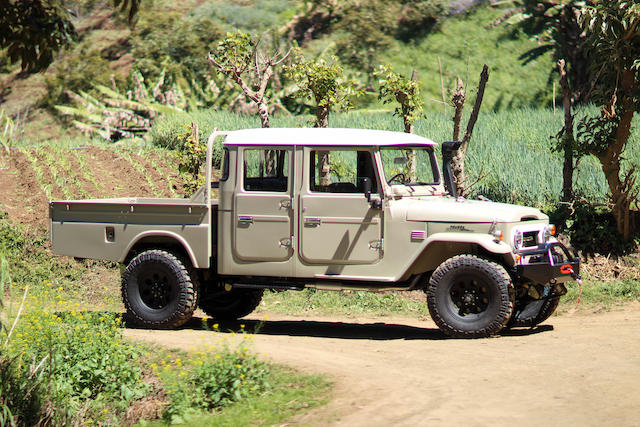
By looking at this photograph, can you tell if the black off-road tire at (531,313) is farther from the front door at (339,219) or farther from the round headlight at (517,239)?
the front door at (339,219)

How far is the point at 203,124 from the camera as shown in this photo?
2256 centimetres

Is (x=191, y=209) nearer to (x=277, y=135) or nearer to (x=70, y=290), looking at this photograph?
(x=277, y=135)

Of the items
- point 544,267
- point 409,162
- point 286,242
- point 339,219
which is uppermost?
point 409,162

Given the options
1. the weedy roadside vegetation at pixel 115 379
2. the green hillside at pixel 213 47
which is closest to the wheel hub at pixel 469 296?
the weedy roadside vegetation at pixel 115 379

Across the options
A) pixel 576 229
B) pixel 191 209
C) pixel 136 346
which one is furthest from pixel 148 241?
pixel 576 229

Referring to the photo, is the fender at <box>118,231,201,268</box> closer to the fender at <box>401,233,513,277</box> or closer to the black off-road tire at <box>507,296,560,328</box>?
the fender at <box>401,233,513,277</box>

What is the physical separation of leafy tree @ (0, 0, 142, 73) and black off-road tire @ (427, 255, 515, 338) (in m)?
4.38

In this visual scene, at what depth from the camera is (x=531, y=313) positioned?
10492 millimetres

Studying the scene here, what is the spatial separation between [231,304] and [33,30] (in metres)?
5.76

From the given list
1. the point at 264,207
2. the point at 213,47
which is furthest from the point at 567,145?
the point at 213,47

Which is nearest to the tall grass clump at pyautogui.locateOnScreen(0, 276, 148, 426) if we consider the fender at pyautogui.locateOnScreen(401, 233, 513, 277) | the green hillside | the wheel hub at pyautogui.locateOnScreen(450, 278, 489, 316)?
the fender at pyautogui.locateOnScreen(401, 233, 513, 277)

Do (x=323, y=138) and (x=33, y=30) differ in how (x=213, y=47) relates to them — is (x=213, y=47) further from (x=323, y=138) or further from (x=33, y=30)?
(x=33, y=30)

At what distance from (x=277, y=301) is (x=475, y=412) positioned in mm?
6656

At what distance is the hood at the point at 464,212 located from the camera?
9547mm
